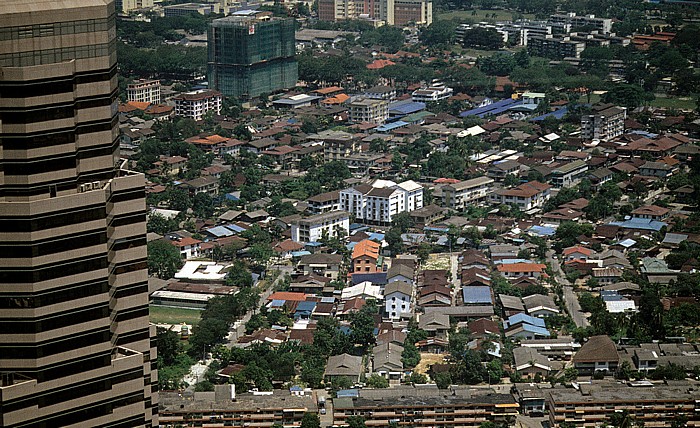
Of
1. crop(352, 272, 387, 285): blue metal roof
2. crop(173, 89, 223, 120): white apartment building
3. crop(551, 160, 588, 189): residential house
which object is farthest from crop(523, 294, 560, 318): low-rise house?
crop(173, 89, 223, 120): white apartment building

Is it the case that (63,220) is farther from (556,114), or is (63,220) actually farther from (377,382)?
(556,114)

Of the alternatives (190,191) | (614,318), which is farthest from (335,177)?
(614,318)

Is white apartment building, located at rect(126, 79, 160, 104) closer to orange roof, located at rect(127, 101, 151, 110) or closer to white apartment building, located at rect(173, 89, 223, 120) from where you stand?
orange roof, located at rect(127, 101, 151, 110)

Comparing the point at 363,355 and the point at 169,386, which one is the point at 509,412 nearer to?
the point at 363,355

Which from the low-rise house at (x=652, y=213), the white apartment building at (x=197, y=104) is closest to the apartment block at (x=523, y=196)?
the low-rise house at (x=652, y=213)

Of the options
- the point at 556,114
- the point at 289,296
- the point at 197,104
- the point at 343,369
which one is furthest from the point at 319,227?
the point at 556,114

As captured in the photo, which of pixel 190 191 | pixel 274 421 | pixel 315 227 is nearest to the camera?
pixel 274 421
